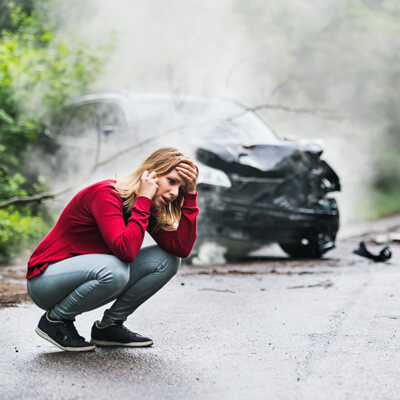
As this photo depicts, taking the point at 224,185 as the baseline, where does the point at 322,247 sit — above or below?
below

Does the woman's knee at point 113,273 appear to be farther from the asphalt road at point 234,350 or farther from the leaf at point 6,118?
the leaf at point 6,118

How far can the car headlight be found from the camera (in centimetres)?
655

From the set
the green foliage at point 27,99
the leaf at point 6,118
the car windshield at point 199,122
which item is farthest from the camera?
the leaf at point 6,118

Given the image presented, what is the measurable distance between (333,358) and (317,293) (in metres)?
1.99

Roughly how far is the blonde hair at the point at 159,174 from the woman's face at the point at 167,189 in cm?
3

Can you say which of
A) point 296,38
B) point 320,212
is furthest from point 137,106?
point 296,38

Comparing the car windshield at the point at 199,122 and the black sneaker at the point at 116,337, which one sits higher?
the car windshield at the point at 199,122

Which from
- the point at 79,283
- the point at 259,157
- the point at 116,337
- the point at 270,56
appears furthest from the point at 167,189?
the point at 270,56

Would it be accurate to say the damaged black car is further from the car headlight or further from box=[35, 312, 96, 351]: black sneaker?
box=[35, 312, 96, 351]: black sneaker

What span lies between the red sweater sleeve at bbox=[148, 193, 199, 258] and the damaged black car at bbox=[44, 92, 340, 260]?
2901 mm

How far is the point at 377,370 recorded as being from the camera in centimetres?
316

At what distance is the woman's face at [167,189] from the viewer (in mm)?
3443

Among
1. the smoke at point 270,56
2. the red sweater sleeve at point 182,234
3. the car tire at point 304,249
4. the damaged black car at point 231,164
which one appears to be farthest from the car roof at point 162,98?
the red sweater sleeve at point 182,234

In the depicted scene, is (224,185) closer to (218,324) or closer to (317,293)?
(317,293)
